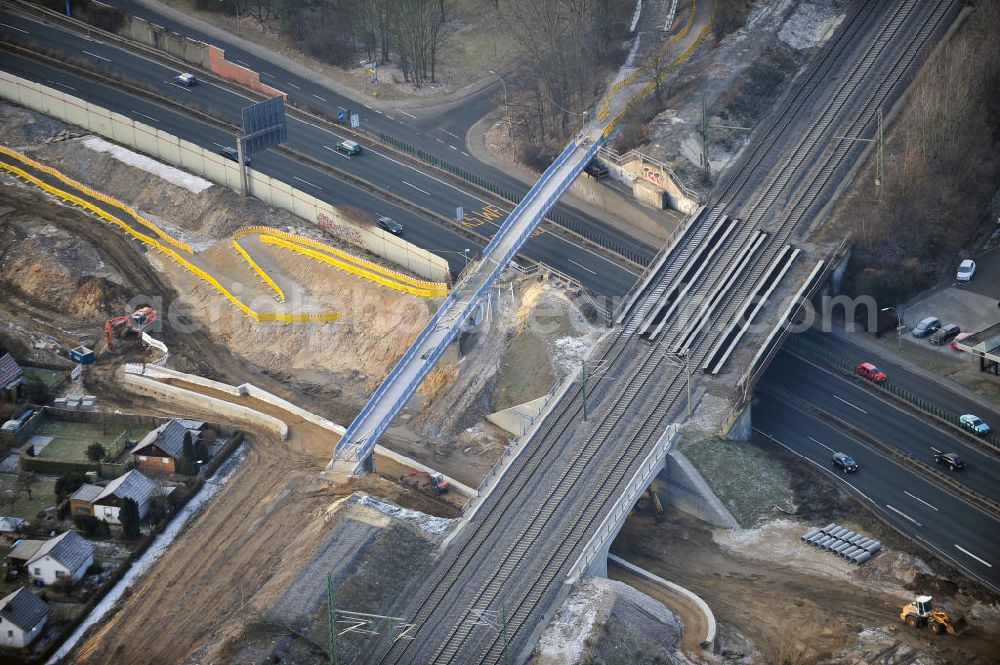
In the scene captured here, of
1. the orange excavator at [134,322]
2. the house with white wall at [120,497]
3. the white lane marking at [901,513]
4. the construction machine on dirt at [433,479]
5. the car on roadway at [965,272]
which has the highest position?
the car on roadway at [965,272]

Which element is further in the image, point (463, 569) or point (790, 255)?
point (790, 255)

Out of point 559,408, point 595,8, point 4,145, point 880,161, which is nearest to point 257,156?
point 4,145

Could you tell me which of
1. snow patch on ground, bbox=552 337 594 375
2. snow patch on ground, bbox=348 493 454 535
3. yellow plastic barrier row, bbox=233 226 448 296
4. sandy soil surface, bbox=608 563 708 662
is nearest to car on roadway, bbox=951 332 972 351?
snow patch on ground, bbox=552 337 594 375

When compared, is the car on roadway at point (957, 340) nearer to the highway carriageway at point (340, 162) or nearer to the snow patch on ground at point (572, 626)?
the highway carriageway at point (340, 162)

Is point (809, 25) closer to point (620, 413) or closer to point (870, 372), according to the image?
point (870, 372)

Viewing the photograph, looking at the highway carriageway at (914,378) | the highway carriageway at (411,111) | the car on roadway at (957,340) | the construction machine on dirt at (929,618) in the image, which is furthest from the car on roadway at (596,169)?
the construction machine on dirt at (929,618)

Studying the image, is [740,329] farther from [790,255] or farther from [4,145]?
[4,145]
